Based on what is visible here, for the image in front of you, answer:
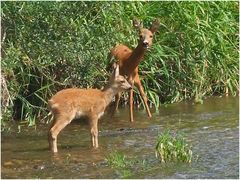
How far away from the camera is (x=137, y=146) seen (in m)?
10.4

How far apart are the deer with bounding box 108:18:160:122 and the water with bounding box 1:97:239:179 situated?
351 millimetres

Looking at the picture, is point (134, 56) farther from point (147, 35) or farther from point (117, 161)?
point (117, 161)

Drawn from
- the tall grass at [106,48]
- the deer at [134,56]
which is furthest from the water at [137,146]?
the tall grass at [106,48]

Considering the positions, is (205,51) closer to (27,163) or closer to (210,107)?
(210,107)

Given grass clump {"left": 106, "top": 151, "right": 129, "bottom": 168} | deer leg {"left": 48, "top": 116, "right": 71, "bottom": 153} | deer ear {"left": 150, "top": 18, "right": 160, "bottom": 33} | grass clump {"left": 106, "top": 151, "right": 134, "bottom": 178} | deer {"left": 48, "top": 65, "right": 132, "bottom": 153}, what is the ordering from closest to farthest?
grass clump {"left": 106, "top": 151, "right": 134, "bottom": 178}
grass clump {"left": 106, "top": 151, "right": 129, "bottom": 168}
deer leg {"left": 48, "top": 116, "right": 71, "bottom": 153}
deer {"left": 48, "top": 65, "right": 132, "bottom": 153}
deer ear {"left": 150, "top": 18, "right": 160, "bottom": 33}

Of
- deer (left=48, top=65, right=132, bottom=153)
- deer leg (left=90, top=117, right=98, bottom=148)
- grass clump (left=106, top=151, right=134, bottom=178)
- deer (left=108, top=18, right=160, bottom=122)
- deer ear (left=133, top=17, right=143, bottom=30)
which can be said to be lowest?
grass clump (left=106, top=151, right=134, bottom=178)

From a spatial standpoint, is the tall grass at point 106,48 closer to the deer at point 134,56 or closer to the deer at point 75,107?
the deer at point 134,56

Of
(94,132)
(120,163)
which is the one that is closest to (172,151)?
(120,163)

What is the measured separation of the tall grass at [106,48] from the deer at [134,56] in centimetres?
19

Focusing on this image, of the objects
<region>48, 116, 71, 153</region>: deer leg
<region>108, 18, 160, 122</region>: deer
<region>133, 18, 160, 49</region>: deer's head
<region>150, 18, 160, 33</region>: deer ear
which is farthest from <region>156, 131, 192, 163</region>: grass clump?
<region>150, 18, 160, 33</region>: deer ear

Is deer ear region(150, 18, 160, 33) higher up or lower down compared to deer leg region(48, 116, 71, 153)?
higher up

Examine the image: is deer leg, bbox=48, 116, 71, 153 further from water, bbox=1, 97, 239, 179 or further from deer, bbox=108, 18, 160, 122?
deer, bbox=108, 18, 160, 122

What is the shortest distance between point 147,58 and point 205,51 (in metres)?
1.15

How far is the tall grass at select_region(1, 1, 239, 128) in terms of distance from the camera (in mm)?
11617
